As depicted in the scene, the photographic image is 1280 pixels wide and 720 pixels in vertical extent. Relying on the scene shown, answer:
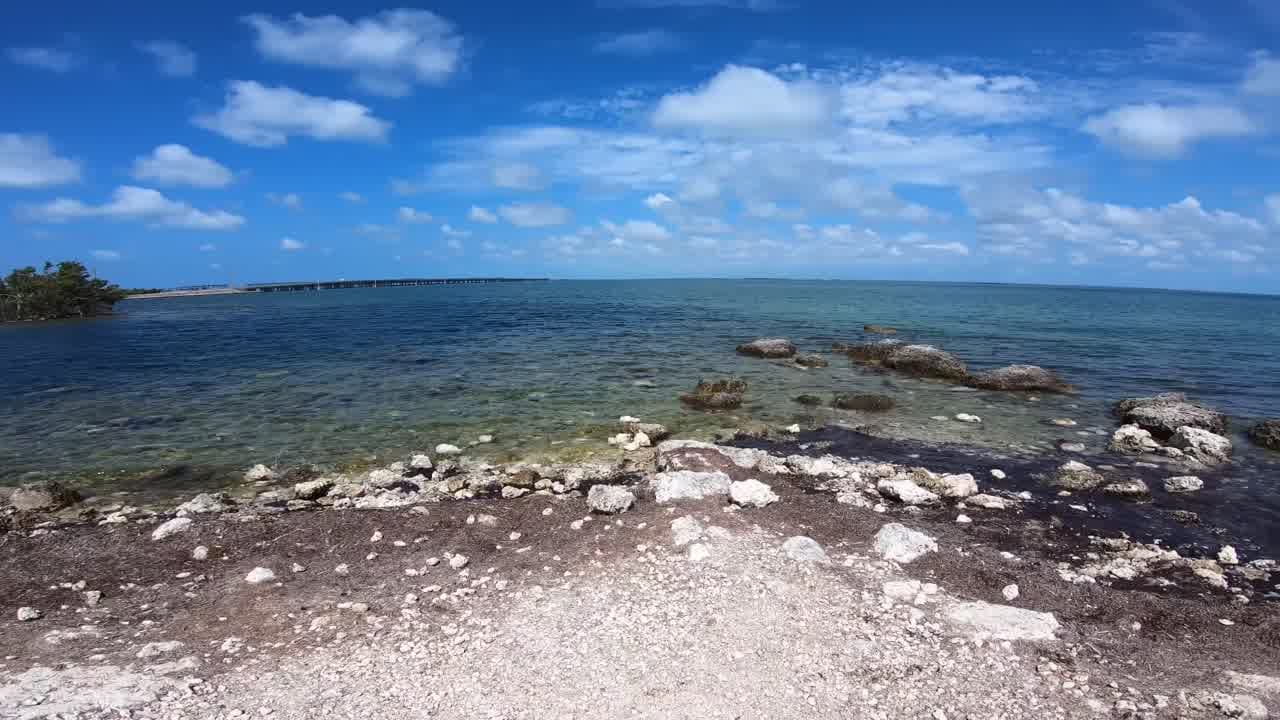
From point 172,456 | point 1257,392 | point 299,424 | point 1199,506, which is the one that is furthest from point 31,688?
point 1257,392

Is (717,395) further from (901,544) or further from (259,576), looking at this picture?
(259,576)

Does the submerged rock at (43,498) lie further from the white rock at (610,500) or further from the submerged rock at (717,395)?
the submerged rock at (717,395)

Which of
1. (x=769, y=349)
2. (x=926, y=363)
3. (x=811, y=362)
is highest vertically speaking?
(x=769, y=349)

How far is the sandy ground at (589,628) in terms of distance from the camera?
6.33 m

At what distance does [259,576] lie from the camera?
893 centimetres

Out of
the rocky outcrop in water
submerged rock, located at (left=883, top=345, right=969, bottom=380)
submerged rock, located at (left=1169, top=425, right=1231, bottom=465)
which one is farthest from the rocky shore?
submerged rock, located at (left=883, top=345, right=969, bottom=380)

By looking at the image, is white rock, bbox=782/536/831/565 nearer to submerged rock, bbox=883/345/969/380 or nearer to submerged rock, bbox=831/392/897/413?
submerged rock, bbox=831/392/897/413

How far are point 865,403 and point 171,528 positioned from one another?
19862 millimetres

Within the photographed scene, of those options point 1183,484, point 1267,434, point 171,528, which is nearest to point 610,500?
point 171,528

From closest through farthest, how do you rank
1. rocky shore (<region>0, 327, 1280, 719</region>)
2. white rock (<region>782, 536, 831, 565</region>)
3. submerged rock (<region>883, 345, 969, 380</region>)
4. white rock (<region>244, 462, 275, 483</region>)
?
rocky shore (<region>0, 327, 1280, 719</region>) < white rock (<region>782, 536, 831, 565</region>) < white rock (<region>244, 462, 275, 483</region>) < submerged rock (<region>883, 345, 969, 380</region>)

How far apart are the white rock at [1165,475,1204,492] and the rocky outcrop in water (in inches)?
462

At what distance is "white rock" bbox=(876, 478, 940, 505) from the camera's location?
1216cm

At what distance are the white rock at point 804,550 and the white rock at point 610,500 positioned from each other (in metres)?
2.98

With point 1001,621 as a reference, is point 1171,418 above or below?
above
